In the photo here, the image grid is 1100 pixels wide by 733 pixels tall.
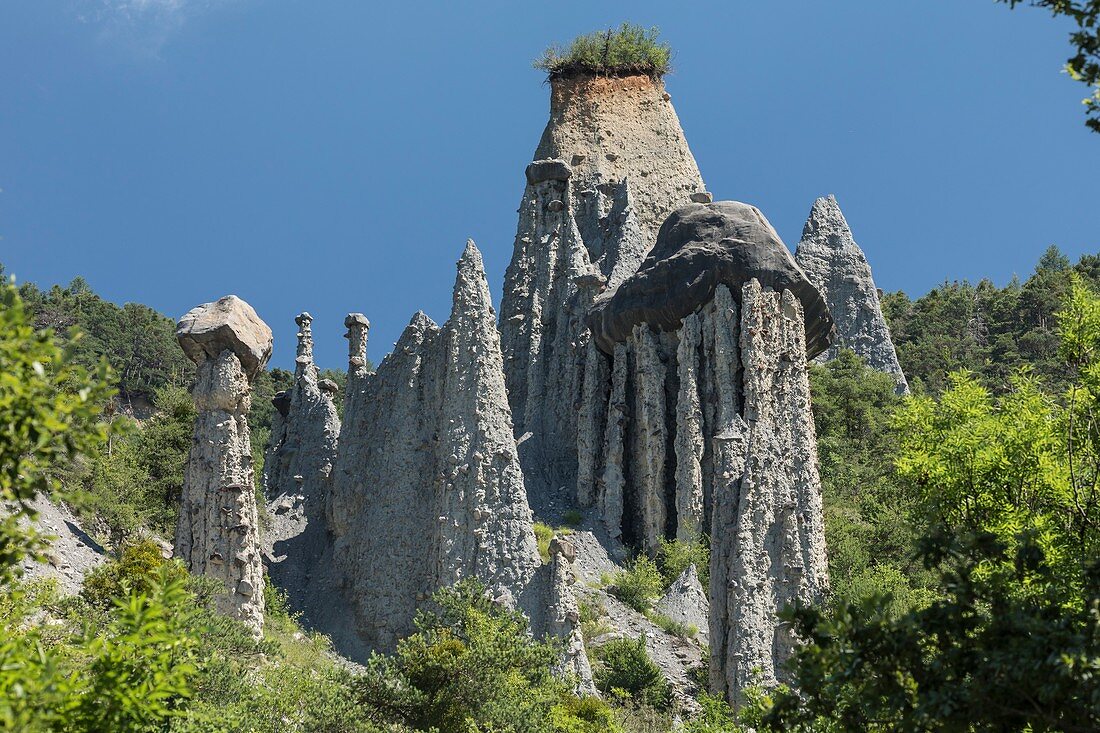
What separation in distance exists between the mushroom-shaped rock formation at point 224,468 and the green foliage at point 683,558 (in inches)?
384

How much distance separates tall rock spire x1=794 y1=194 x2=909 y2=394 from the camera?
159ft

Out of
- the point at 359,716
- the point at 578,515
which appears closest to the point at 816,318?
the point at 578,515

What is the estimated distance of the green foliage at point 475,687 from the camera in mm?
19344

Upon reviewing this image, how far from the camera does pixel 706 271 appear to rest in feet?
105

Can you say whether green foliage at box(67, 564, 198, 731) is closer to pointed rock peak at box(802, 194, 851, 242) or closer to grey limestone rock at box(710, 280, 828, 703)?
grey limestone rock at box(710, 280, 828, 703)

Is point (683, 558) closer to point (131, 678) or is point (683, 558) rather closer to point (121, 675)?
point (131, 678)

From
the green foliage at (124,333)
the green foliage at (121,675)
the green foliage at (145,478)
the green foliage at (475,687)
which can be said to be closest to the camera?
the green foliage at (121,675)

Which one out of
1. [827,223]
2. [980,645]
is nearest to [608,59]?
[827,223]

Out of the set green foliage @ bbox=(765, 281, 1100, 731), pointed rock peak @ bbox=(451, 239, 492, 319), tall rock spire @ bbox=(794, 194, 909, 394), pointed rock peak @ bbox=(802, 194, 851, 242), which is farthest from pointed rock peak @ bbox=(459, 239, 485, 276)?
pointed rock peak @ bbox=(802, 194, 851, 242)

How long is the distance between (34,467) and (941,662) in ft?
20.6

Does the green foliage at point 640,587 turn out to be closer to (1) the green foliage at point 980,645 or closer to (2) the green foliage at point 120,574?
(2) the green foliage at point 120,574

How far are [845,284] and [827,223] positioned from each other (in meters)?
3.35

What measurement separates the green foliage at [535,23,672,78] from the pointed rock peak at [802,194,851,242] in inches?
346

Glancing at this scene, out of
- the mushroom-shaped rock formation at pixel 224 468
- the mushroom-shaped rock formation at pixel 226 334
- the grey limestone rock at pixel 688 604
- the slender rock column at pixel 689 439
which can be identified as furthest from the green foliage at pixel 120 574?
the slender rock column at pixel 689 439
